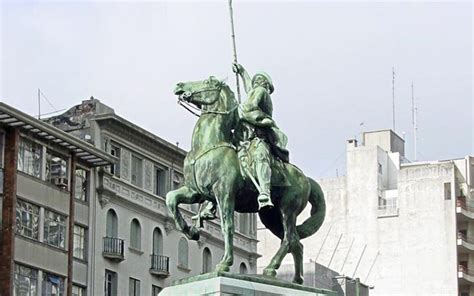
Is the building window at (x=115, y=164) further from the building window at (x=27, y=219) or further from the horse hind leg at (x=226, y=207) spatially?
the horse hind leg at (x=226, y=207)

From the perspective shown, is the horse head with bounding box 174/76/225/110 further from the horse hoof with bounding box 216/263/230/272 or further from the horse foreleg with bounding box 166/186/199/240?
the horse hoof with bounding box 216/263/230/272

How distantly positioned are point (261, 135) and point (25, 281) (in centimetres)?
4323

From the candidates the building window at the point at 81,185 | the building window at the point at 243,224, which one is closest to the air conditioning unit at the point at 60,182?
the building window at the point at 81,185

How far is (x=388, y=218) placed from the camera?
94625 millimetres

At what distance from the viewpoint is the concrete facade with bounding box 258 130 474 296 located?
307 ft

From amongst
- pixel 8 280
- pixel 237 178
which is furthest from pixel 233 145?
pixel 8 280

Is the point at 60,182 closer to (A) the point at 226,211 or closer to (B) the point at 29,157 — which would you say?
(B) the point at 29,157

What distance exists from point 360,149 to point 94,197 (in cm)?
3105

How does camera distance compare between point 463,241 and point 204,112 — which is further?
point 463,241

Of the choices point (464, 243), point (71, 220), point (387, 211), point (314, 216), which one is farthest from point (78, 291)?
point (314, 216)

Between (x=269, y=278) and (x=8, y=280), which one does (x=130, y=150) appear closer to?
(x=8, y=280)

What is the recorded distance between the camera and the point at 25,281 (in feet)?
204

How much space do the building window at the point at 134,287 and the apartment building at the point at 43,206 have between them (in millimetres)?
3290

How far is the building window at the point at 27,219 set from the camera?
6197cm
